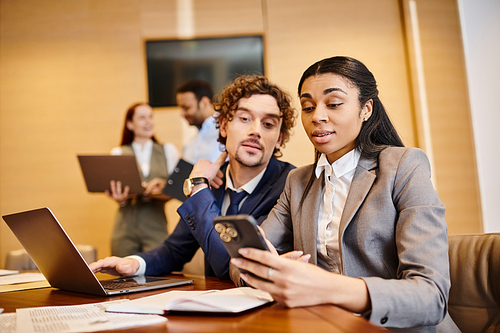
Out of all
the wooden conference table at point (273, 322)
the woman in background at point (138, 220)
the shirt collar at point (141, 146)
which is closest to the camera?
the wooden conference table at point (273, 322)

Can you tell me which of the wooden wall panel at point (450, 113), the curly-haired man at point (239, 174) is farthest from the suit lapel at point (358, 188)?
the wooden wall panel at point (450, 113)

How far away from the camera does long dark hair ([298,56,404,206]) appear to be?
1.23 metres

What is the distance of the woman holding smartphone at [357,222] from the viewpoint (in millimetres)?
808

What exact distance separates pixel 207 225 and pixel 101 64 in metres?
3.79

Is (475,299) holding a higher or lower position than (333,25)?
lower

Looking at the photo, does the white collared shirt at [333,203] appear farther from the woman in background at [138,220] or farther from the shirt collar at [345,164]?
the woman in background at [138,220]

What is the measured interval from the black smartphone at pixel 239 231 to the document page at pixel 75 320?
186 mm

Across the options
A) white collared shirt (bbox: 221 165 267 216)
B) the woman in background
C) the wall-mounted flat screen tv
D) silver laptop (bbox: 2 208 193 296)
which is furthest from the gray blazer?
the wall-mounted flat screen tv

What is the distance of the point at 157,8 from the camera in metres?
4.67

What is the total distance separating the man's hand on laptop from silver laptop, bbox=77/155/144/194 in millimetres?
1565

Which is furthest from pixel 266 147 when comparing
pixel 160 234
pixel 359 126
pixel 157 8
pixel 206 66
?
pixel 157 8

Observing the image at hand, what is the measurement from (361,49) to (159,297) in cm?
440

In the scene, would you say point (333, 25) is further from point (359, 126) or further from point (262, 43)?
point (359, 126)

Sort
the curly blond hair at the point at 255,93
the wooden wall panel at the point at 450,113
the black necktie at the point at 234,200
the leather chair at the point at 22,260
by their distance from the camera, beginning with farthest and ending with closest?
1. the wooden wall panel at the point at 450,113
2. the leather chair at the point at 22,260
3. the curly blond hair at the point at 255,93
4. the black necktie at the point at 234,200
